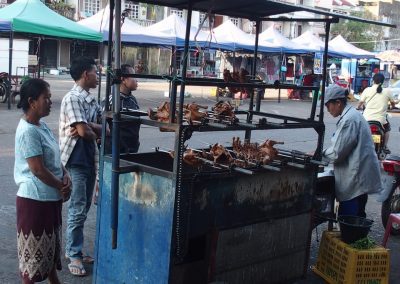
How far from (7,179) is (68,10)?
128 feet

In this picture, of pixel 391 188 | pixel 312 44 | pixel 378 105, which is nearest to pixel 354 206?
pixel 391 188

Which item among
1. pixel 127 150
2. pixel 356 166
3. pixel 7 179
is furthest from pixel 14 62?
pixel 356 166

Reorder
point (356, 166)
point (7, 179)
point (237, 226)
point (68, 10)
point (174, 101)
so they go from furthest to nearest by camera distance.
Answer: point (68, 10) < point (7, 179) < point (356, 166) < point (237, 226) < point (174, 101)

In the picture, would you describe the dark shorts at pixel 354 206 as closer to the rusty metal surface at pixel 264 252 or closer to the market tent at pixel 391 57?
the rusty metal surface at pixel 264 252

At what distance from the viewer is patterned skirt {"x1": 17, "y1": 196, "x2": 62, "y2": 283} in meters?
3.54

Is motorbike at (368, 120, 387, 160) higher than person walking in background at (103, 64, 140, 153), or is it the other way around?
person walking in background at (103, 64, 140, 153)

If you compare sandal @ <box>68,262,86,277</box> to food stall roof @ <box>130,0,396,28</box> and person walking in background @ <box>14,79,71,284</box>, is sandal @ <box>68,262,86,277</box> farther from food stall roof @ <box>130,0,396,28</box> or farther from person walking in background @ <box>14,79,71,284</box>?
food stall roof @ <box>130,0,396,28</box>

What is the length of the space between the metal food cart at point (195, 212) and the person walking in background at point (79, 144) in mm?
403

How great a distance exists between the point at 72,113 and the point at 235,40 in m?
18.0

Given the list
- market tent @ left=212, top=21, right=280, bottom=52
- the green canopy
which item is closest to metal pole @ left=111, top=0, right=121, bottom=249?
the green canopy

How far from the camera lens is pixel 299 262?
14.7ft

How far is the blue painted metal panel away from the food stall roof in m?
1.32

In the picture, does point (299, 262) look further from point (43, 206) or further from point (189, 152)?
point (43, 206)

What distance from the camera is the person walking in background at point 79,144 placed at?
4.31 meters
